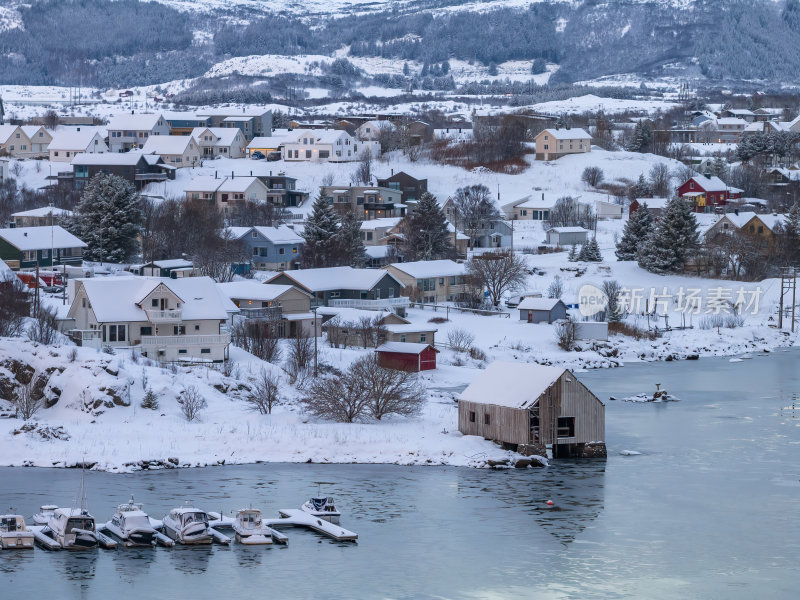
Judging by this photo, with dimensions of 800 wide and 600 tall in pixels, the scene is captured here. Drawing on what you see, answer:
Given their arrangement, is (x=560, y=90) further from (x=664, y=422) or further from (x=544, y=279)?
(x=664, y=422)

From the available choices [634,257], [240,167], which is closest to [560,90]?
[240,167]

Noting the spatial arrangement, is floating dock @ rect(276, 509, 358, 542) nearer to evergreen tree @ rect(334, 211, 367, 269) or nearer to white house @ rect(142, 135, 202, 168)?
evergreen tree @ rect(334, 211, 367, 269)

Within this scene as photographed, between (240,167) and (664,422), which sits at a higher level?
(240,167)

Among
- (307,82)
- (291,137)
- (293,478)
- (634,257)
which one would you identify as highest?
(307,82)

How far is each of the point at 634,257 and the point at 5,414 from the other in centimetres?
3536

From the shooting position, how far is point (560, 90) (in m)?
163

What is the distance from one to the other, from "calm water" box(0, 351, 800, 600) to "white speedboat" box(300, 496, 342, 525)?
13.4 inches

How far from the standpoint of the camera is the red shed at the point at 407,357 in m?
44.0

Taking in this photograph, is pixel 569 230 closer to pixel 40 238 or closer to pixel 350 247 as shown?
pixel 350 247

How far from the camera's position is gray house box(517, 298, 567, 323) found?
5241 cm

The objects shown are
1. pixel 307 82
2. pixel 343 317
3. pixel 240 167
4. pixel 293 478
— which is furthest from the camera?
pixel 307 82

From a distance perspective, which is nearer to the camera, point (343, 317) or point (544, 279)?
point (343, 317)

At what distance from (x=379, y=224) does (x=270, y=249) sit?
8.87 metres

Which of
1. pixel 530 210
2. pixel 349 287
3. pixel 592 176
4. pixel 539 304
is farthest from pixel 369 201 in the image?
pixel 539 304
